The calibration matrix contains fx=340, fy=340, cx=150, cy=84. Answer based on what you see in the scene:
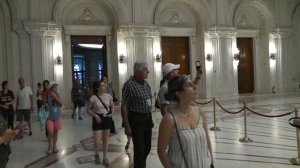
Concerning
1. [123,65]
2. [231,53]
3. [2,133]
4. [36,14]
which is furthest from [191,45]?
[2,133]

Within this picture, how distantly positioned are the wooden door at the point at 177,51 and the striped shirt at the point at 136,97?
47.3 feet

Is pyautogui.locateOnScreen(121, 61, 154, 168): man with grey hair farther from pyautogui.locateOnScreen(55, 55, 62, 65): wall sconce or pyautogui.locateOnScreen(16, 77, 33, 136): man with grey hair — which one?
pyautogui.locateOnScreen(55, 55, 62, 65): wall sconce

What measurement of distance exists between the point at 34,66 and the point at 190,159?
13.9m

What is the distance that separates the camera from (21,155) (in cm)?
729

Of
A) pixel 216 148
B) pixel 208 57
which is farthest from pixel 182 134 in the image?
pixel 208 57

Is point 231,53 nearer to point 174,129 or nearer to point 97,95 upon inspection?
point 97,95

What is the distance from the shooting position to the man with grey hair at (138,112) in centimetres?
461

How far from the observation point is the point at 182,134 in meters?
2.55

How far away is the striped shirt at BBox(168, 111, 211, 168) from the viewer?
8.36 ft

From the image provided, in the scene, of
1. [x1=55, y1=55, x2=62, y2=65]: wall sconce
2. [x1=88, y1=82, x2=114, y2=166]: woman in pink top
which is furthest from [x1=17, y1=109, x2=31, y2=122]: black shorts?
[x1=55, y1=55, x2=62, y2=65]: wall sconce

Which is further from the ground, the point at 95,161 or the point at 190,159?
the point at 190,159

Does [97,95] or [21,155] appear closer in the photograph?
[97,95]

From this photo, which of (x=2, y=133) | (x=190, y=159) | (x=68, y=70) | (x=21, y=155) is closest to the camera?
(x=190, y=159)

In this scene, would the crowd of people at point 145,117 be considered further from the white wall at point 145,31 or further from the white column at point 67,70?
the white column at point 67,70
